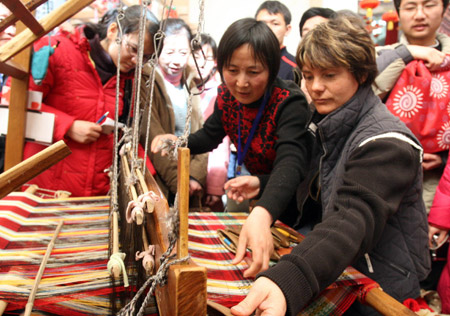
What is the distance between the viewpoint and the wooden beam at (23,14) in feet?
3.85

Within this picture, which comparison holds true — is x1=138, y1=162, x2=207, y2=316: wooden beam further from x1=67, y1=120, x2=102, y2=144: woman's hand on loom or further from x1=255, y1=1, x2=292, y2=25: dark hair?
x1=255, y1=1, x2=292, y2=25: dark hair

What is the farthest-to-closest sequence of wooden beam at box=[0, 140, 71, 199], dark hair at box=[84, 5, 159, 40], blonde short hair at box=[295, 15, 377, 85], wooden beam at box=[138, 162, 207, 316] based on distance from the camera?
dark hair at box=[84, 5, 159, 40] → blonde short hair at box=[295, 15, 377, 85] → wooden beam at box=[0, 140, 71, 199] → wooden beam at box=[138, 162, 207, 316]

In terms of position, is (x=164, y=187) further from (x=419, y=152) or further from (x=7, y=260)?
(x=419, y=152)

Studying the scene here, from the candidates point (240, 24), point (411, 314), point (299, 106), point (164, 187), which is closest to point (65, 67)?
point (164, 187)

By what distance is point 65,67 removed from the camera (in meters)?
1.80

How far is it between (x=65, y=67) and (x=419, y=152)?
1607mm

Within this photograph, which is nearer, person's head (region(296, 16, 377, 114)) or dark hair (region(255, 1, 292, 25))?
person's head (region(296, 16, 377, 114))

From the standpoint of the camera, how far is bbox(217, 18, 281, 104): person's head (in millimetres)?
1269

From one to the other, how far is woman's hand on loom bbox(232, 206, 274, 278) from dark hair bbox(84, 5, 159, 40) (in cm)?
105

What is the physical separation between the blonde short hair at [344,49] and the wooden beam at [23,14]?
94 cm

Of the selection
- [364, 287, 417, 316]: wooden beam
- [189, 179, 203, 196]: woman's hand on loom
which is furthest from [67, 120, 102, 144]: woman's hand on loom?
[364, 287, 417, 316]: wooden beam

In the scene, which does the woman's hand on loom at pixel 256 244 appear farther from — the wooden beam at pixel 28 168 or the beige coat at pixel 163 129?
the beige coat at pixel 163 129

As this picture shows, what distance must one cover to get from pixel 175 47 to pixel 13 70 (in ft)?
2.91

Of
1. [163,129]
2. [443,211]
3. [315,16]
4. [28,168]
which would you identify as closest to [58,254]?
[28,168]
